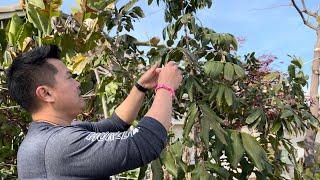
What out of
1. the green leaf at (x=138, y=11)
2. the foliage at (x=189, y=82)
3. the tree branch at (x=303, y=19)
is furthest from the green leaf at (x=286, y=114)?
the tree branch at (x=303, y=19)

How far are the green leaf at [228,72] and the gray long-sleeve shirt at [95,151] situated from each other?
0.99 metres

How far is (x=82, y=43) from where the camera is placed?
2357 millimetres

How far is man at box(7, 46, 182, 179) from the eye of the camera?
122 cm

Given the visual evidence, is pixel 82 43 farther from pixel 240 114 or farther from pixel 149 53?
pixel 240 114

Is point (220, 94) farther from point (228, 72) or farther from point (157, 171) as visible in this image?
point (157, 171)

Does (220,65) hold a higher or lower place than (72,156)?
higher

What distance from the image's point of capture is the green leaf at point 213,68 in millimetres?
2205

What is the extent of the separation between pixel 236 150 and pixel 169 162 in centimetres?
26

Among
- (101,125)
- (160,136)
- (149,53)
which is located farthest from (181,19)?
(160,136)

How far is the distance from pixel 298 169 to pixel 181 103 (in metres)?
0.80

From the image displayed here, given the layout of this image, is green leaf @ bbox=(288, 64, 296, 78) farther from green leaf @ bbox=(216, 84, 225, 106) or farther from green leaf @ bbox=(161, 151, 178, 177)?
green leaf @ bbox=(161, 151, 178, 177)

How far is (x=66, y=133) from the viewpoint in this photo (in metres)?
1.25

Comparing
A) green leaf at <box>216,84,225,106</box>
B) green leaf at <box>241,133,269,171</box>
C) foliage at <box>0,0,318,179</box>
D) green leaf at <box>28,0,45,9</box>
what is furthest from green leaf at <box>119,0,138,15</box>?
green leaf at <box>241,133,269,171</box>

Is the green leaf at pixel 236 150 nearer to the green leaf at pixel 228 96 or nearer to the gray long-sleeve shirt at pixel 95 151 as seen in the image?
the green leaf at pixel 228 96
